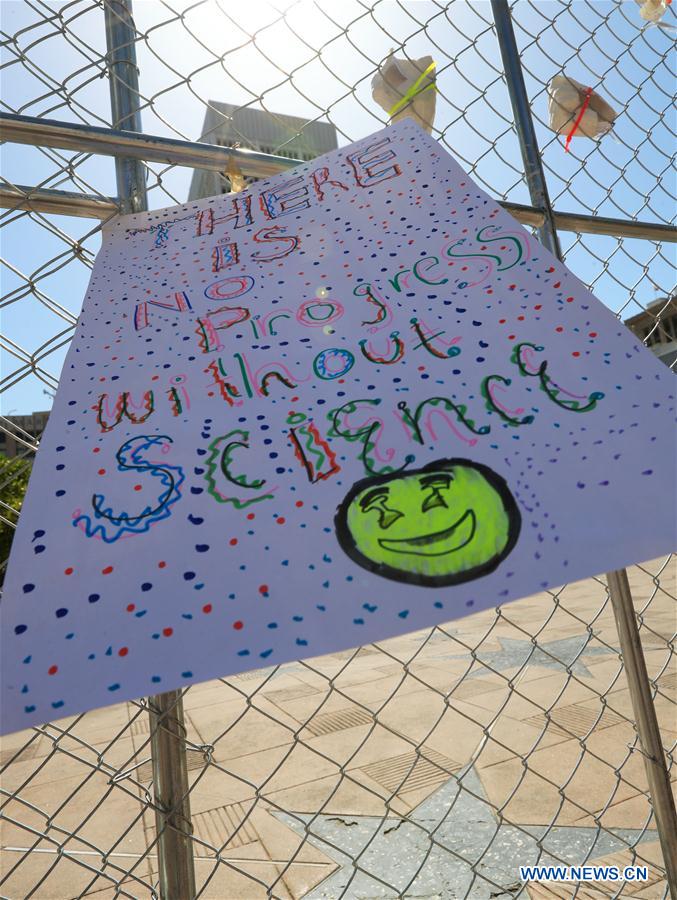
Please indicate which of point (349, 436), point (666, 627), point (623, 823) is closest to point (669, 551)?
point (349, 436)

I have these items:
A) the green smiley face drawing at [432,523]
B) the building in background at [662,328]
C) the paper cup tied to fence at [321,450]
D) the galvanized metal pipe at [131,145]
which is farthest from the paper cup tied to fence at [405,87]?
the green smiley face drawing at [432,523]

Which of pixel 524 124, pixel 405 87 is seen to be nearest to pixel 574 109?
pixel 524 124

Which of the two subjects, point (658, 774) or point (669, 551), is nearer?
point (669, 551)

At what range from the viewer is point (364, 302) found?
67 cm

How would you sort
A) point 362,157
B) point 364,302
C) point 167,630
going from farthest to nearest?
point 362,157 < point 364,302 < point 167,630

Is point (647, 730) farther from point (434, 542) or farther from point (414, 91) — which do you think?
point (414, 91)

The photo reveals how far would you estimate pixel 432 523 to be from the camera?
18.0 inches

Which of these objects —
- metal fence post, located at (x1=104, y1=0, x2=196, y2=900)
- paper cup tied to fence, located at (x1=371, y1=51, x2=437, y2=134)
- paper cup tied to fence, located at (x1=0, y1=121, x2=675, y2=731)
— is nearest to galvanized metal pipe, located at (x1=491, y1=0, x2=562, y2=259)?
paper cup tied to fence, located at (x1=371, y1=51, x2=437, y2=134)

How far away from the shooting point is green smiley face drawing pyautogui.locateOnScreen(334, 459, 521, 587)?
1.44 ft

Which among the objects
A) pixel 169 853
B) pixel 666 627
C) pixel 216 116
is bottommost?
pixel 169 853

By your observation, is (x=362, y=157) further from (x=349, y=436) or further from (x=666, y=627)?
(x=666, y=627)

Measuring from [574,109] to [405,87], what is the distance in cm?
47

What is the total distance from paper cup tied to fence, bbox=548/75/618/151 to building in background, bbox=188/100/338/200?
1.70 ft

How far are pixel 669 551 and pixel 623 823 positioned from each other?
1.53 m
